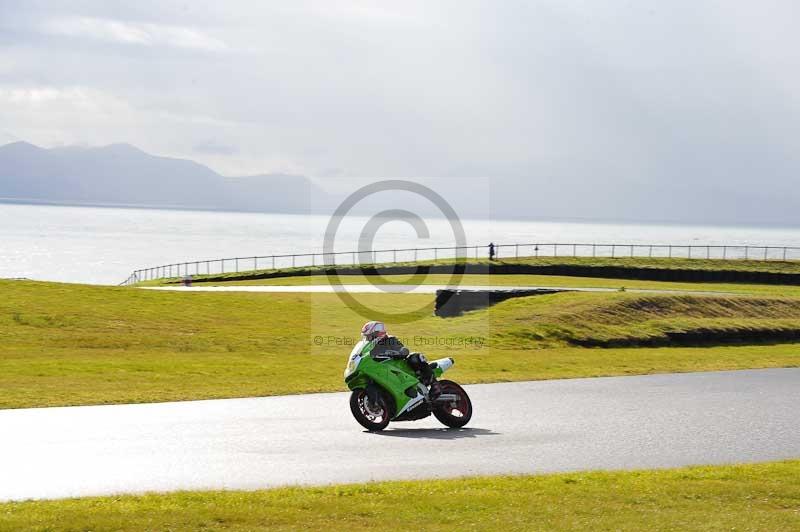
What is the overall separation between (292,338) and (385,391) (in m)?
18.1

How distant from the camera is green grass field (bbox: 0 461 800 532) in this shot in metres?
10.4

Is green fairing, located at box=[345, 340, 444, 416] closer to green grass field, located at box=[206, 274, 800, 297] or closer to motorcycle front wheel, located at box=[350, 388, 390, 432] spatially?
motorcycle front wheel, located at box=[350, 388, 390, 432]

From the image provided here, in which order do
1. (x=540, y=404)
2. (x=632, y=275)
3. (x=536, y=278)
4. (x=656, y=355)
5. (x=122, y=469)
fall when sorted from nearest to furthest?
(x=122, y=469) < (x=540, y=404) < (x=656, y=355) < (x=536, y=278) < (x=632, y=275)

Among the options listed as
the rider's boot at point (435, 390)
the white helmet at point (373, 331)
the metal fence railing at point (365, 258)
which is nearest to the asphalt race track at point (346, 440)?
the rider's boot at point (435, 390)

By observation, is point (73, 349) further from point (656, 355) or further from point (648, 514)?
point (648, 514)

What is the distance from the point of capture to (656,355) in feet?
112

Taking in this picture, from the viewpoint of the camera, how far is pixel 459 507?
442 inches

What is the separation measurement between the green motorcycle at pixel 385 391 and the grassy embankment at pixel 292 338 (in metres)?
6.04

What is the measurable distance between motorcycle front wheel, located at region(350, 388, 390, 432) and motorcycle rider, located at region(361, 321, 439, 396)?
0.75 meters

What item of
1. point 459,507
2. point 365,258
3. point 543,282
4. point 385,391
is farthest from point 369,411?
point 365,258

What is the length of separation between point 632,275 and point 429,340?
35.9 meters

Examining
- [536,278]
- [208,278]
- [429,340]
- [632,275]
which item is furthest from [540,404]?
[208,278]

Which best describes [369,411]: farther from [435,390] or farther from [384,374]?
[435,390]

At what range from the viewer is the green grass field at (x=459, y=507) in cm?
1041
